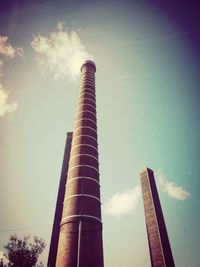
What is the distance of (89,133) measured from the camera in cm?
1759

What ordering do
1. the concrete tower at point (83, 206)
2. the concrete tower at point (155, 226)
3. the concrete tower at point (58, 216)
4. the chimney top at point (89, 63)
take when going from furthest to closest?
the chimney top at point (89, 63) → the concrete tower at point (58, 216) → the concrete tower at point (155, 226) → the concrete tower at point (83, 206)

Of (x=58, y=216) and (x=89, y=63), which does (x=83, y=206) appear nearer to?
(x=58, y=216)

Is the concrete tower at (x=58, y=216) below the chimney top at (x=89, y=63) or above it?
below

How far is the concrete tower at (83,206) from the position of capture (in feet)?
39.0

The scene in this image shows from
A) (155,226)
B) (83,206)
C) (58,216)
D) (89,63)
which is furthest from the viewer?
(89,63)

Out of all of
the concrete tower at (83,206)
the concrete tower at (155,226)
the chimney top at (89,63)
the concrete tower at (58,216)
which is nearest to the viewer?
the concrete tower at (83,206)

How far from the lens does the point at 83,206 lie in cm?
1334

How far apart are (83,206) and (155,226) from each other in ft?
26.1

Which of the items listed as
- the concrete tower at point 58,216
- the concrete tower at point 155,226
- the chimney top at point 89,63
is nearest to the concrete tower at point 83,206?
the concrete tower at point 58,216

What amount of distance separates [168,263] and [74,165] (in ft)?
32.1

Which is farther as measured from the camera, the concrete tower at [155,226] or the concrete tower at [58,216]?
the concrete tower at [58,216]

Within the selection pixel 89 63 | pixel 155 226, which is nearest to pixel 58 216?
pixel 155 226

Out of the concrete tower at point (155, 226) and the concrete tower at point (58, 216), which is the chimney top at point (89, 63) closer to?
the concrete tower at point (58, 216)

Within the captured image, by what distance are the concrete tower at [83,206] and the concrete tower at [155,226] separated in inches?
262
